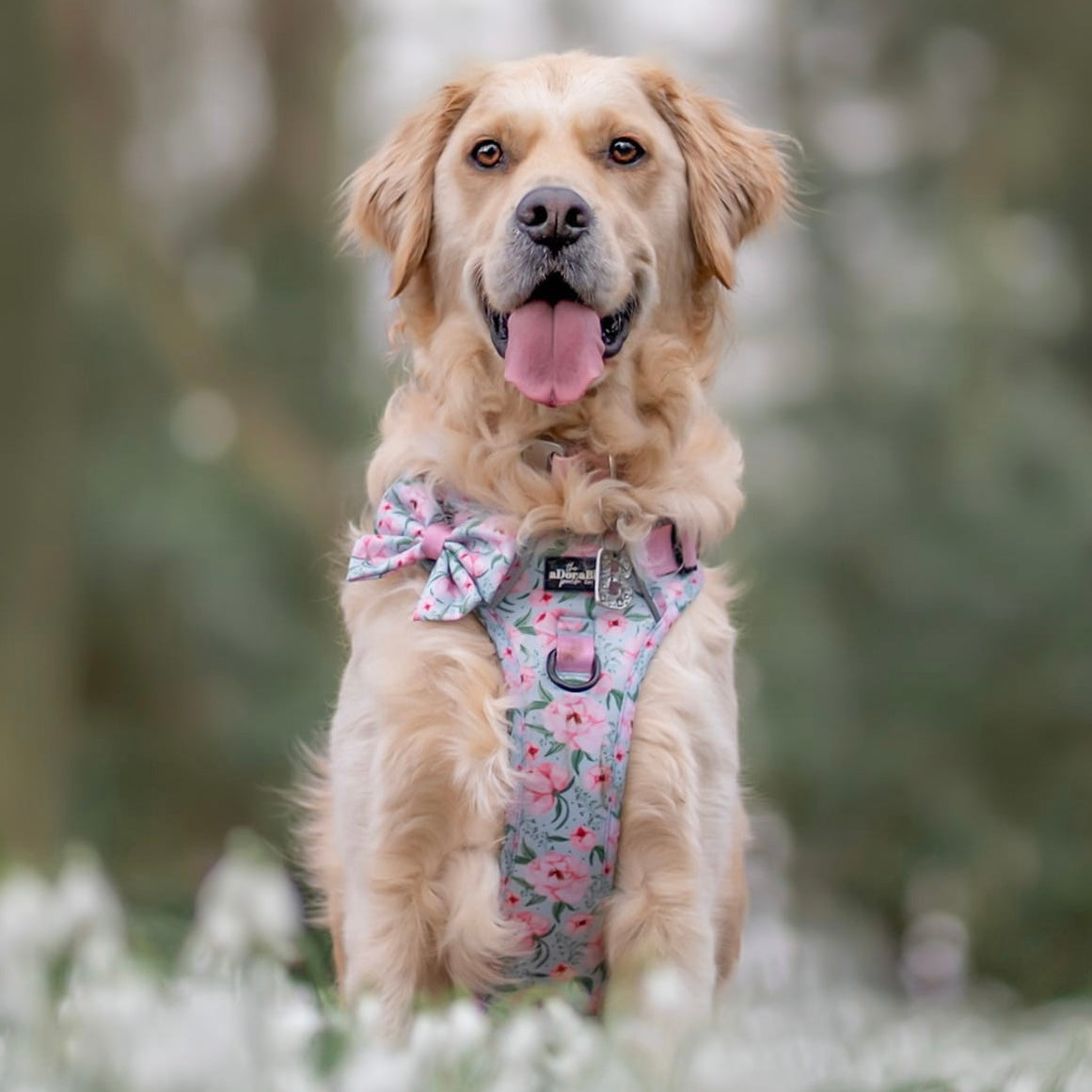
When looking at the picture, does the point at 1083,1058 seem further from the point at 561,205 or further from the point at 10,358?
the point at 10,358

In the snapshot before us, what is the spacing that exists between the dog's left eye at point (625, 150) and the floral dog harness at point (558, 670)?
36.9 inches

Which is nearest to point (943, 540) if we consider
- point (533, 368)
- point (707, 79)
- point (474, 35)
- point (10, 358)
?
point (474, 35)

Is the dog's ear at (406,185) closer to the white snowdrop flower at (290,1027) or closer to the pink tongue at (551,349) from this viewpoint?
the pink tongue at (551,349)

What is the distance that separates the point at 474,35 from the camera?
522 inches

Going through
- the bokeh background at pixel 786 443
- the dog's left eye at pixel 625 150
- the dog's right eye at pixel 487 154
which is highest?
the dog's left eye at pixel 625 150

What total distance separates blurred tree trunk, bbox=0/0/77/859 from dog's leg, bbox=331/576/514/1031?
4727 mm

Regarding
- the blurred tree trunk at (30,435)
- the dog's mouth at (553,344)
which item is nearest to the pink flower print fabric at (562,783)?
the dog's mouth at (553,344)

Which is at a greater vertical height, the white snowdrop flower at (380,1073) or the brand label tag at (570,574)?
the brand label tag at (570,574)

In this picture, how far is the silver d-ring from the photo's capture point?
12.9 feet

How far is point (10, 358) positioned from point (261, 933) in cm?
645

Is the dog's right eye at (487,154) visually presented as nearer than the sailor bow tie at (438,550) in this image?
No

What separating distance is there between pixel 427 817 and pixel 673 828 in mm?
532

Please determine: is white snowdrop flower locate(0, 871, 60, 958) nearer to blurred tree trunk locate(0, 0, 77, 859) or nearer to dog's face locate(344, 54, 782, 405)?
dog's face locate(344, 54, 782, 405)

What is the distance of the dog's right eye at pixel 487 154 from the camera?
4.41 m
